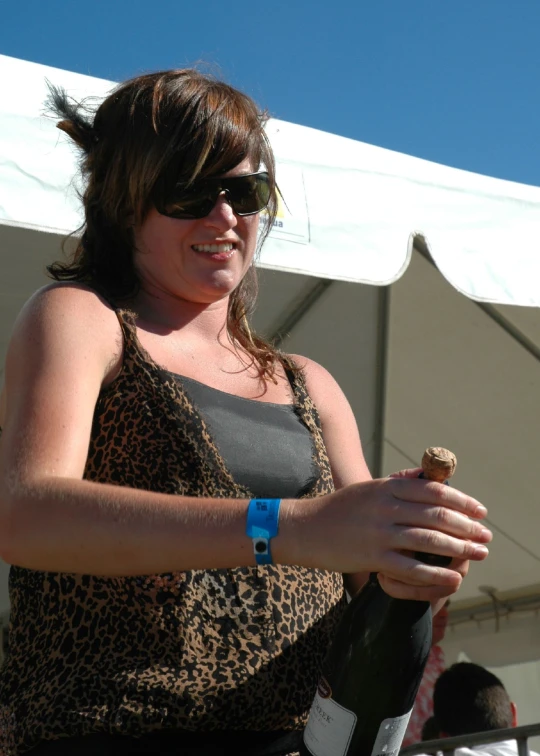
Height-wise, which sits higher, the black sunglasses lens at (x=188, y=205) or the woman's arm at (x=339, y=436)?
the black sunglasses lens at (x=188, y=205)

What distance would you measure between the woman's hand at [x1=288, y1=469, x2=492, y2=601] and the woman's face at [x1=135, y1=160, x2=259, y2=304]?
517 millimetres

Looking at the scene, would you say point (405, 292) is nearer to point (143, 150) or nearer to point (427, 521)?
point (143, 150)

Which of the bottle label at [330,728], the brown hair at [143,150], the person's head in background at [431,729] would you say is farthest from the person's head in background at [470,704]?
the bottle label at [330,728]

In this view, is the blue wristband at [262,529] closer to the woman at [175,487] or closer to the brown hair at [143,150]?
the woman at [175,487]

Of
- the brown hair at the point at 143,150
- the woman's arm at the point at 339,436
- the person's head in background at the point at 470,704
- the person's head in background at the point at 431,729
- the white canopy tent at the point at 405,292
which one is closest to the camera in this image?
the brown hair at the point at 143,150

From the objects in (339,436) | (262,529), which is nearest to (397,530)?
(262,529)

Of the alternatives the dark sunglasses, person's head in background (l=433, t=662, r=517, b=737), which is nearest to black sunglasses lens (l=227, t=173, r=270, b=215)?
the dark sunglasses

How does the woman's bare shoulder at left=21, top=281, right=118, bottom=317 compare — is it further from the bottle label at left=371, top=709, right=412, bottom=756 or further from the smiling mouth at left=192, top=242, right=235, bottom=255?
the bottle label at left=371, top=709, right=412, bottom=756

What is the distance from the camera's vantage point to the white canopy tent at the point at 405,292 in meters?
2.60

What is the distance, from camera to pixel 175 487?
118 centimetres

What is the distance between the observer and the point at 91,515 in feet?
3.22

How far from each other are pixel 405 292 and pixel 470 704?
1.64 metres

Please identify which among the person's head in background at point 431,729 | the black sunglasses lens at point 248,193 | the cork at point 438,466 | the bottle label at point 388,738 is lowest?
the person's head in background at point 431,729

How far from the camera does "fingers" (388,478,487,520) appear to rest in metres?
0.88
